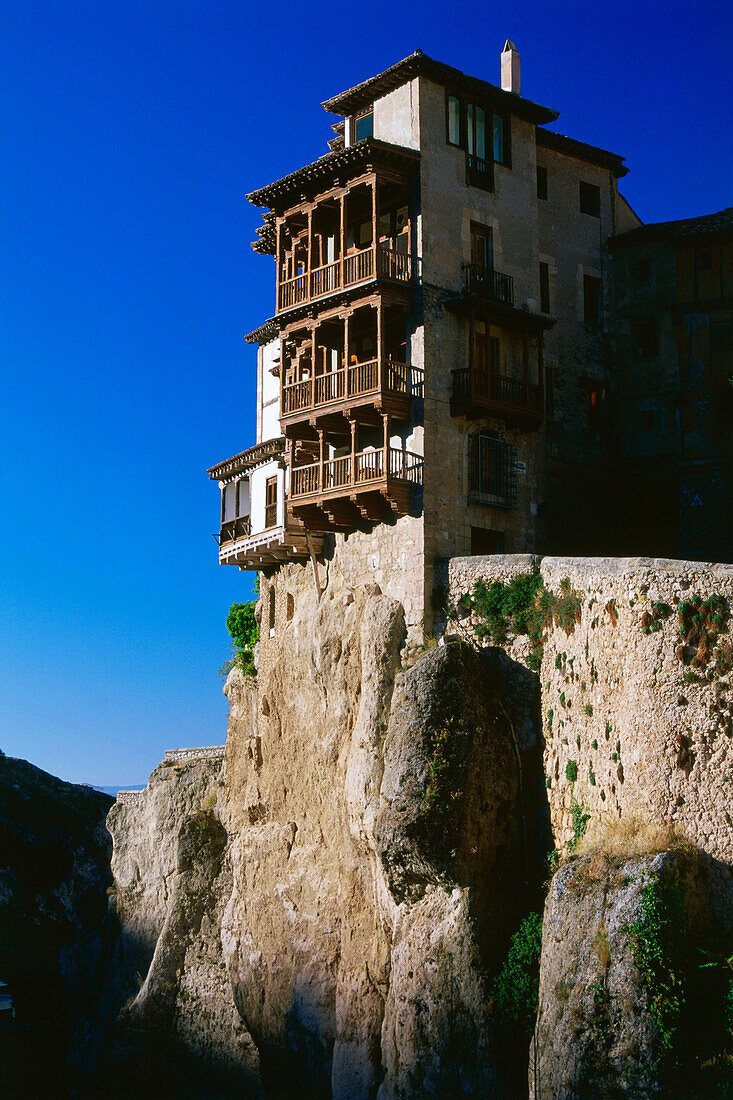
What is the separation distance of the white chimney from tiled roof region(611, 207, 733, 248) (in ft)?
22.5

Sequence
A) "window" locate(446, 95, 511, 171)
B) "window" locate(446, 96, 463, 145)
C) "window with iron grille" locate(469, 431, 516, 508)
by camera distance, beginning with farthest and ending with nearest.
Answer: "window" locate(446, 95, 511, 171) < "window" locate(446, 96, 463, 145) < "window with iron grille" locate(469, 431, 516, 508)

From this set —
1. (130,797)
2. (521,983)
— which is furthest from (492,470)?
(130,797)

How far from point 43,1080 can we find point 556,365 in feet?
133

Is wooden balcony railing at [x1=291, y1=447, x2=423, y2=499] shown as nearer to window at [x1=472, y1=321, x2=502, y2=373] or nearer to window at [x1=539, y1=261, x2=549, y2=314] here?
window at [x1=472, y1=321, x2=502, y2=373]

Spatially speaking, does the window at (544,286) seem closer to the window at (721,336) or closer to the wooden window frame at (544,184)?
the wooden window frame at (544,184)

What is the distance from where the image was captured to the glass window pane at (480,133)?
42.8 m

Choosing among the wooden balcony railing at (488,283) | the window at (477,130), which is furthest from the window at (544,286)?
the window at (477,130)

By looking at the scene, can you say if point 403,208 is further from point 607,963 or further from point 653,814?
point 607,963

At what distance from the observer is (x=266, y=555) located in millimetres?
46812

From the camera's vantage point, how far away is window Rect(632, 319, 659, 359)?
4580 centimetres

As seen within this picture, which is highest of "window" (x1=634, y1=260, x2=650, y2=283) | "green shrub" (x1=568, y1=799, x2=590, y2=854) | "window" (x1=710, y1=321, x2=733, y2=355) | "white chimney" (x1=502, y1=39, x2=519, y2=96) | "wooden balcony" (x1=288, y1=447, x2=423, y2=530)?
"white chimney" (x1=502, y1=39, x2=519, y2=96)

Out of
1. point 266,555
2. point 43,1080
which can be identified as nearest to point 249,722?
point 266,555

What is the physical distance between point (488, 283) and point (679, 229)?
8718mm

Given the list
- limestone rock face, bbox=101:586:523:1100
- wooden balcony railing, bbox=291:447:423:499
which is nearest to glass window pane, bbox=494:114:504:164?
wooden balcony railing, bbox=291:447:423:499
